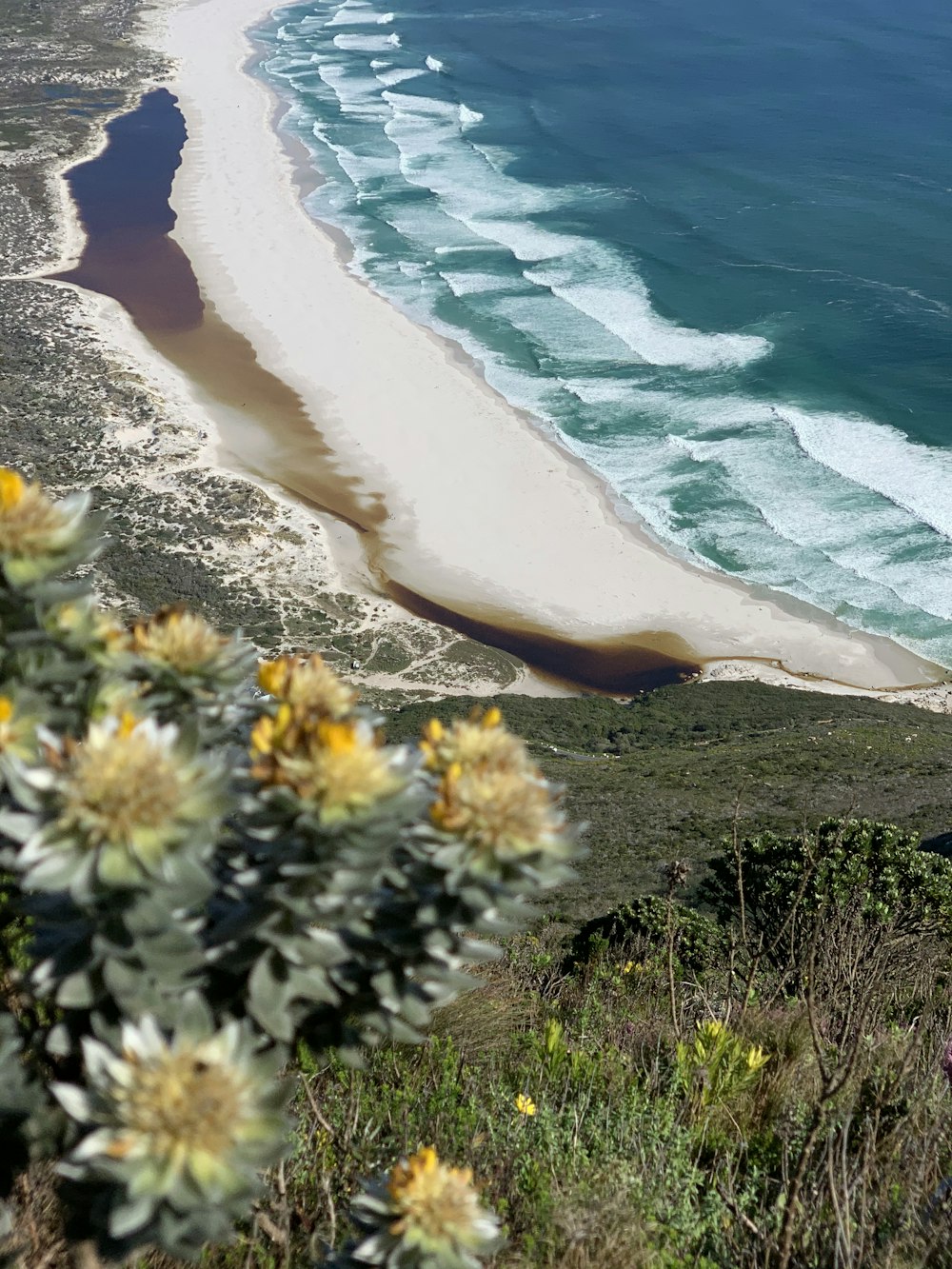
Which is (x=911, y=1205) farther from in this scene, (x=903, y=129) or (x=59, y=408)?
(x=903, y=129)

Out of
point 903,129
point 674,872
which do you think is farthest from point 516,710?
point 903,129

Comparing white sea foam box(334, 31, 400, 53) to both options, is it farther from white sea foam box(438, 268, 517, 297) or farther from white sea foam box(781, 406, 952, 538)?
white sea foam box(781, 406, 952, 538)

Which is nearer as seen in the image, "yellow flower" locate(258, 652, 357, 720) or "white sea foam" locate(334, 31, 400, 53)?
"yellow flower" locate(258, 652, 357, 720)

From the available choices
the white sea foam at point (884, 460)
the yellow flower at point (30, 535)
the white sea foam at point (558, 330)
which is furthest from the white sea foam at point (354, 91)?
the yellow flower at point (30, 535)

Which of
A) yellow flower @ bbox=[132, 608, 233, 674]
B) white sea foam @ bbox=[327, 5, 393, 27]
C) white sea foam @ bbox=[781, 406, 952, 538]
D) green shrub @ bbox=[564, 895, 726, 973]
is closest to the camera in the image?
yellow flower @ bbox=[132, 608, 233, 674]

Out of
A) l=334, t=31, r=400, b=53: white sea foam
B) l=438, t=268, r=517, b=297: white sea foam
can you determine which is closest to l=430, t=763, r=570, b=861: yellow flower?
l=438, t=268, r=517, b=297: white sea foam

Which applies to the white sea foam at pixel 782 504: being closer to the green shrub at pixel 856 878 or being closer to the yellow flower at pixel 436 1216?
the green shrub at pixel 856 878
